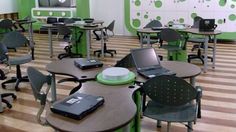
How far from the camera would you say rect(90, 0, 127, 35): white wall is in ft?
31.4

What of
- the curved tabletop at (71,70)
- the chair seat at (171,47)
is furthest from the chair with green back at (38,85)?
the chair seat at (171,47)

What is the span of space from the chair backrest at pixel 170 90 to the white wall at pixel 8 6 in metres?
9.24

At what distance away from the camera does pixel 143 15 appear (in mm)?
9039

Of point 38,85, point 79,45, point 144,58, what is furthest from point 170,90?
point 79,45

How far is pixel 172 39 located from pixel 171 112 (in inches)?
→ 120

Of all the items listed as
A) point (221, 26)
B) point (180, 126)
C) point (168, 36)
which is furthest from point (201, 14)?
point (180, 126)

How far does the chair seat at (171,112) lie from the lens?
241cm

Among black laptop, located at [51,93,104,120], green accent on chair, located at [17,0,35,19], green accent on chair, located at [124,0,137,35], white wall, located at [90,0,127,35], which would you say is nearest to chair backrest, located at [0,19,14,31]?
white wall, located at [90,0,127,35]

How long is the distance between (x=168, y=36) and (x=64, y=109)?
3.90 m

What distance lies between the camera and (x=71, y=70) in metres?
2.82

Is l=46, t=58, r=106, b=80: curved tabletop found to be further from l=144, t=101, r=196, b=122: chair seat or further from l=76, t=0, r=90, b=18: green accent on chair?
l=76, t=0, r=90, b=18: green accent on chair

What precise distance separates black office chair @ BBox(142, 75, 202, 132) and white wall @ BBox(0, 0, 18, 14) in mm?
9162

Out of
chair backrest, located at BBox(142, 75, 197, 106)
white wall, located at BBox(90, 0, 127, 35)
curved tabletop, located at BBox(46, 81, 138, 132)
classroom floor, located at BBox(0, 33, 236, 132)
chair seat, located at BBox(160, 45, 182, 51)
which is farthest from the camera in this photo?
white wall, located at BBox(90, 0, 127, 35)

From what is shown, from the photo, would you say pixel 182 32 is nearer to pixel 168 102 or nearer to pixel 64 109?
pixel 168 102
